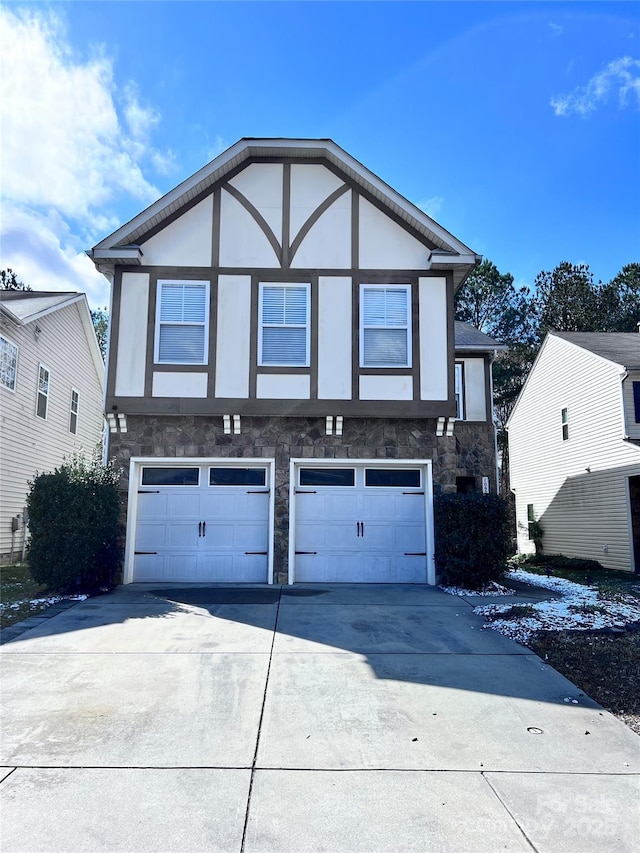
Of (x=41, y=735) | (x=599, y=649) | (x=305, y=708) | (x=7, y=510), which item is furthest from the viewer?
(x=7, y=510)

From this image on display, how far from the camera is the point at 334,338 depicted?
1131 centimetres

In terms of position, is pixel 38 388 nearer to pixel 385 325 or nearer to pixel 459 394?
pixel 385 325

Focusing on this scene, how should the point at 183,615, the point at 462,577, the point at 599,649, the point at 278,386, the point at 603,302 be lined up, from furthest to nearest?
1. the point at 603,302
2. the point at 278,386
3. the point at 462,577
4. the point at 183,615
5. the point at 599,649

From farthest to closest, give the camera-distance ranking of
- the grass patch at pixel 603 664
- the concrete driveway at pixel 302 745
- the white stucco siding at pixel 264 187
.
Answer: the white stucco siding at pixel 264 187 < the grass patch at pixel 603 664 < the concrete driveway at pixel 302 745

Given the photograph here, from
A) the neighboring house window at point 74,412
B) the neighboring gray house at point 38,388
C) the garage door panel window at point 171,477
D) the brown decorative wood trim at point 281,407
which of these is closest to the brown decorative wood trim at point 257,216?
the brown decorative wood trim at point 281,407

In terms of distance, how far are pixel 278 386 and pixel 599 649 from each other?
22.3 feet

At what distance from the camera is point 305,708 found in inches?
195

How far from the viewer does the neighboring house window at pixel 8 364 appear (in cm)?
1408

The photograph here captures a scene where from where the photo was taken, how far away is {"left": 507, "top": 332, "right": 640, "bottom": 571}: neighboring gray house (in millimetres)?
15930

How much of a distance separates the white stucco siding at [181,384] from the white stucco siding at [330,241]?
2865 mm

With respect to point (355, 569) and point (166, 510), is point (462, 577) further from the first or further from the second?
point (166, 510)

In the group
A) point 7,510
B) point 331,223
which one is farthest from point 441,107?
point 7,510

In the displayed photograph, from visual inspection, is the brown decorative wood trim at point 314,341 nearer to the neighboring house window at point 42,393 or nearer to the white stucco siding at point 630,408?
the neighboring house window at point 42,393

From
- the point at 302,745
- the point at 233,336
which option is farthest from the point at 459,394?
the point at 302,745
